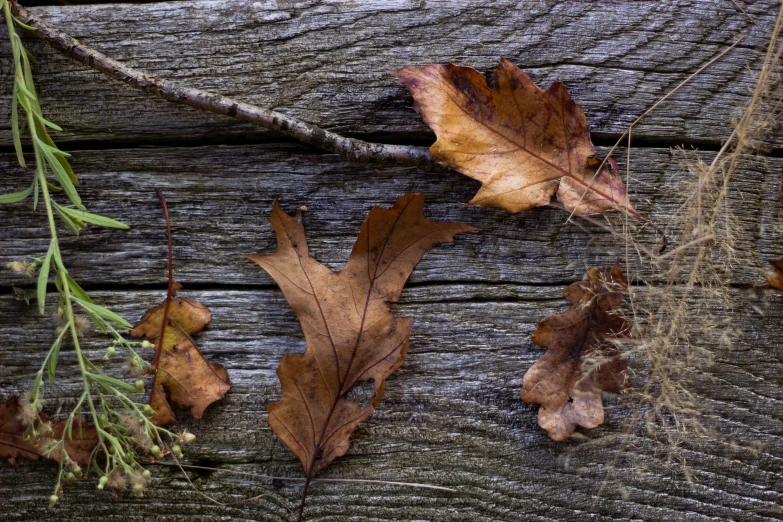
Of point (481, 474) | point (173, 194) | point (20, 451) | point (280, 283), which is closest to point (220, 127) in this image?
point (173, 194)

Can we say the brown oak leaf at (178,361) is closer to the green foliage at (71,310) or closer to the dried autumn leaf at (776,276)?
the green foliage at (71,310)

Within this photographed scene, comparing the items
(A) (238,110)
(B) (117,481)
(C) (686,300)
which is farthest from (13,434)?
(C) (686,300)

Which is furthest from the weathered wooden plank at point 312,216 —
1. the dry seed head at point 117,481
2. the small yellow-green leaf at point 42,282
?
the dry seed head at point 117,481

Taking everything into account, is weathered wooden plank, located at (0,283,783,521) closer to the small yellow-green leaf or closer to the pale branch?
the small yellow-green leaf

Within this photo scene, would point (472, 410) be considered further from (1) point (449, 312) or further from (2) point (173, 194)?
(2) point (173, 194)

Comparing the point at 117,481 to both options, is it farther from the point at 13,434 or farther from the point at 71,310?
the point at 71,310

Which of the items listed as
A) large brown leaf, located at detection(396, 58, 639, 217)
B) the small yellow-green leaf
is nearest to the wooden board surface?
large brown leaf, located at detection(396, 58, 639, 217)
